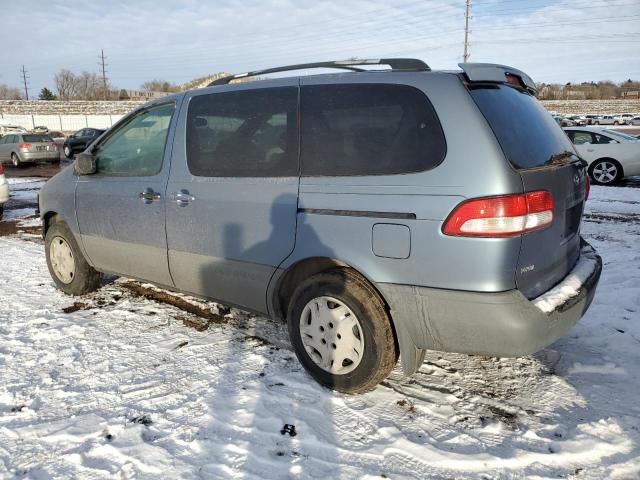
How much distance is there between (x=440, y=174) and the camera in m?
2.56

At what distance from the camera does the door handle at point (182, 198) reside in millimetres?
3590

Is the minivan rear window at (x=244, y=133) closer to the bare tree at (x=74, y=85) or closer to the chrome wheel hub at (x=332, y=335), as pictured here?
the chrome wheel hub at (x=332, y=335)

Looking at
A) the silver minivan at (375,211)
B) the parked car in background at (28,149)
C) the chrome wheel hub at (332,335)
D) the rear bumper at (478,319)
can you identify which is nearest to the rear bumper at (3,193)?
the silver minivan at (375,211)

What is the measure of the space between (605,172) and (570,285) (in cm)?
1069

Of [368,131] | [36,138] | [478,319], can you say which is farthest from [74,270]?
[36,138]

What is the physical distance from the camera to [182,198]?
11.9 ft

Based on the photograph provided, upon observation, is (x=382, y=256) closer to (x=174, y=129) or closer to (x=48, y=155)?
(x=174, y=129)

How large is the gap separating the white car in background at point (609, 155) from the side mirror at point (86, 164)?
10872 mm

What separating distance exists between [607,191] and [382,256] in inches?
388

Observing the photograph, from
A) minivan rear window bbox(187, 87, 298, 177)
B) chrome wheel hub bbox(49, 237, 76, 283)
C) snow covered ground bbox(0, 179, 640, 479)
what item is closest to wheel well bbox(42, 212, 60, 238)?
chrome wheel hub bbox(49, 237, 76, 283)

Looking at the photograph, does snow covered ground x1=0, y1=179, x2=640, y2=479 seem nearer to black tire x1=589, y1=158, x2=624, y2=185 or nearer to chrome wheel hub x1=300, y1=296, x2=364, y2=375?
chrome wheel hub x1=300, y1=296, x2=364, y2=375

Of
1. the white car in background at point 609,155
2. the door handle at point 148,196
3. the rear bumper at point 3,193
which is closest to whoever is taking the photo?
the door handle at point 148,196

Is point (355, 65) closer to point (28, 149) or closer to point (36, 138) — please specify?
point (28, 149)

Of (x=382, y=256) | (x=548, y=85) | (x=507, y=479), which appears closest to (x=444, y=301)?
(x=382, y=256)
